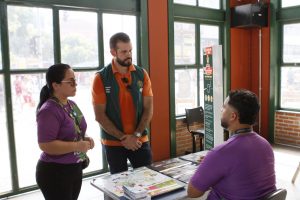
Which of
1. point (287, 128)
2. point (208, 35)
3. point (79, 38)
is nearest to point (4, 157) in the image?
point (79, 38)

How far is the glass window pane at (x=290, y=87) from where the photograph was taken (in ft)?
19.2

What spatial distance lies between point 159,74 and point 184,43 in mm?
918

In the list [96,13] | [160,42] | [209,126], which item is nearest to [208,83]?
[209,126]

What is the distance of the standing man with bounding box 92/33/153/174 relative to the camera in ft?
8.34

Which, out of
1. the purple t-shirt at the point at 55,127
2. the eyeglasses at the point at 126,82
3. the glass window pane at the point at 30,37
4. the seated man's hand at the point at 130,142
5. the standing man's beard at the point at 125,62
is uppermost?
the glass window pane at the point at 30,37

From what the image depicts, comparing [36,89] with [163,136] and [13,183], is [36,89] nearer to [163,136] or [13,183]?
[13,183]

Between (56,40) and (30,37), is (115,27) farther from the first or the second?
(30,37)

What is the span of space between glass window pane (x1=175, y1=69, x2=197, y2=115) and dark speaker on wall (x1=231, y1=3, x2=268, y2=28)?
4.15 ft

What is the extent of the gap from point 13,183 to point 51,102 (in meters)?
2.28

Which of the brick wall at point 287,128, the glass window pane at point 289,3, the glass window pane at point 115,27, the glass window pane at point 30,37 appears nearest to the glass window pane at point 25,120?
the glass window pane at point 30,37

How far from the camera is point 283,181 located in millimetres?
4102

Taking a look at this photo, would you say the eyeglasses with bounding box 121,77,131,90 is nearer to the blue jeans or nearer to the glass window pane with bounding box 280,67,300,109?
the blue jeans

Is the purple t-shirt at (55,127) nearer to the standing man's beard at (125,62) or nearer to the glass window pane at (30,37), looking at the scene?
the standing man's beard at (125,62)

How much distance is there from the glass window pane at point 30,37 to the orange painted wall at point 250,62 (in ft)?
11.6
